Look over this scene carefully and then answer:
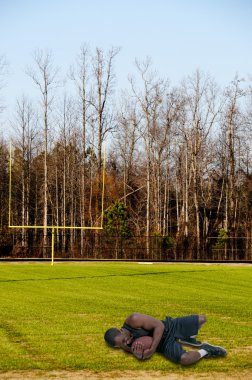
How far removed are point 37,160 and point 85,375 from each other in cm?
5681

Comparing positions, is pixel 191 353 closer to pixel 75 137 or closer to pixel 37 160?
pixel 75 137

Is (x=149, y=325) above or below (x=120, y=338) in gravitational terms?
above

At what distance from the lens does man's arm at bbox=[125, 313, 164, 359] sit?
7.48 metres

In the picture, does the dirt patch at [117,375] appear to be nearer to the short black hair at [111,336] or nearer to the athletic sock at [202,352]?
the athletic sock at [202,352]

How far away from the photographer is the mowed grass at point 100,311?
9.52 metres

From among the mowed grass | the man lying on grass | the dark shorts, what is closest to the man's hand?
the man lying on grass

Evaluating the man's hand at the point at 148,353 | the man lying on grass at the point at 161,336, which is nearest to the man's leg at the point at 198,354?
the man lying on grass at the point at 161,336

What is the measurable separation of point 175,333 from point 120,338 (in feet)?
1.90

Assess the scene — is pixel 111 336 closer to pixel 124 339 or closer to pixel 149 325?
pixel 124 339

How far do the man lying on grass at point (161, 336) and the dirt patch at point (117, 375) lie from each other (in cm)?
68

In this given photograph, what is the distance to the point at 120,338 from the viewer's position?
7.70 metres

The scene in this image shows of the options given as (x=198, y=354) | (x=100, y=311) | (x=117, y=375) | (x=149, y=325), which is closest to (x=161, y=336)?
(x=149, y=325)

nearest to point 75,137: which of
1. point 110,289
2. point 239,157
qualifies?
point 239,157

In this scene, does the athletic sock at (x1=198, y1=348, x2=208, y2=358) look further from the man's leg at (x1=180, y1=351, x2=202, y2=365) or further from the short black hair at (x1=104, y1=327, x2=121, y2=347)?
the short black hair at (x1=104, y1=327, x2=121, y2=347)
